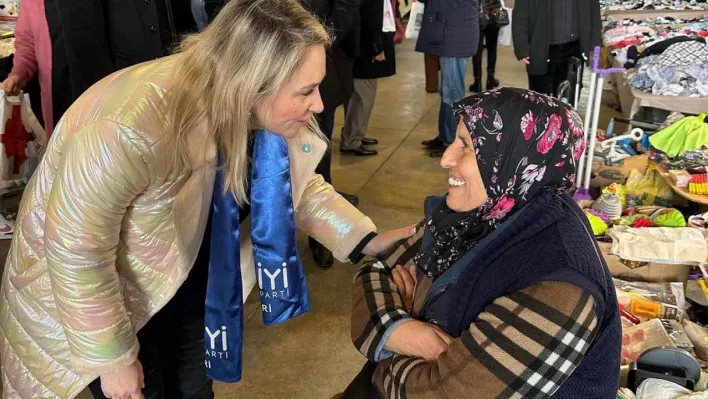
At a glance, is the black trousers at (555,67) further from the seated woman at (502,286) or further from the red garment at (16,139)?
the seated woman at (502,286)

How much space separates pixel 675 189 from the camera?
360cm

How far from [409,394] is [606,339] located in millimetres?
443

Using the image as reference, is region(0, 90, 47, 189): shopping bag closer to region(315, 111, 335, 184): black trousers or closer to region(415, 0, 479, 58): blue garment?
region(315, 111, 335, 184): black trousers

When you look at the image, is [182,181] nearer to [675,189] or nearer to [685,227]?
[685,227]

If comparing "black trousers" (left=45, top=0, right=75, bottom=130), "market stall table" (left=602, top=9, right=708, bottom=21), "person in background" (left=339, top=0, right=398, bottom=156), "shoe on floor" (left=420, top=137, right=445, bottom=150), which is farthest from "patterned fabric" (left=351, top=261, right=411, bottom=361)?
"market stall table" (left=602, top=9, right=708, bottom=21)

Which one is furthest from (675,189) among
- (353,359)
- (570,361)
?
(570,361)

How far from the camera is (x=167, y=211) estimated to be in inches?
62.2

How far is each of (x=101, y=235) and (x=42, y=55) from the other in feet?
5.91

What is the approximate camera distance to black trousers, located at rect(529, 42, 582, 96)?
5191 mm

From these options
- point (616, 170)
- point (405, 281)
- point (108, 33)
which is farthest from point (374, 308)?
point (616, 170)

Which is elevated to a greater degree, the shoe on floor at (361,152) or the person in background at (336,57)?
the person in background at (336,57)

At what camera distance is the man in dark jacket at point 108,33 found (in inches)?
106

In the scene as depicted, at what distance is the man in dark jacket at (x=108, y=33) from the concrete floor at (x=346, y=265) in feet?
4.51

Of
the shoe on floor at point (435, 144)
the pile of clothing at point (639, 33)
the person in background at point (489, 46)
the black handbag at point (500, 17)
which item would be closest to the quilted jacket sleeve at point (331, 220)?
the shoe on floor at point (435, 144)
